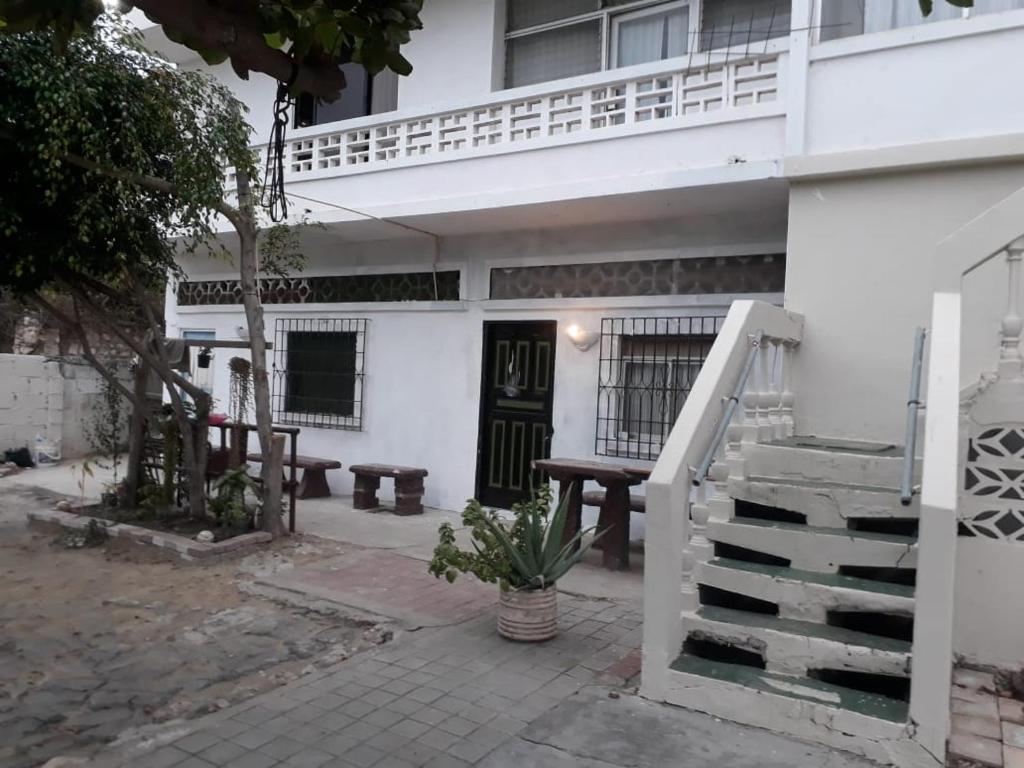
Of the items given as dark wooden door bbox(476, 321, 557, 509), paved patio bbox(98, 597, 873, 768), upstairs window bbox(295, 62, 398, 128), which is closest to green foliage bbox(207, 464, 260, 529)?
dark wooden door bbox(476, 321, 557, 509)

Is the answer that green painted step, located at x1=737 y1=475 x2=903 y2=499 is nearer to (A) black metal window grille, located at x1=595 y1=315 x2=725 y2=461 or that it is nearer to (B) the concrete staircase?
(B) the concrete staircase

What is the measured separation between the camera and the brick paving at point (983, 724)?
333 centimetres

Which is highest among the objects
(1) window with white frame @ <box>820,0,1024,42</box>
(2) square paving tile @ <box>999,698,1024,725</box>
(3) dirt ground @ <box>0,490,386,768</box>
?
(1) window with white frame @ <box>820,0,1024,42</box>

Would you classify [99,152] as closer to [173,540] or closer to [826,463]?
[173,540]

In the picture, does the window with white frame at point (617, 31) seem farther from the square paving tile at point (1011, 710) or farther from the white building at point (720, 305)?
the square paving tile at point (1011, 710)

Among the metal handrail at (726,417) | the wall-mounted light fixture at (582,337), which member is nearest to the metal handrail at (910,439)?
the metal handrail at (726,417)

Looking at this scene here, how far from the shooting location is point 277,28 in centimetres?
241

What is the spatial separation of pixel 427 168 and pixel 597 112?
179cm

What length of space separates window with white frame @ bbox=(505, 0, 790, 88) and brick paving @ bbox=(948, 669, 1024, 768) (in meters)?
5.64

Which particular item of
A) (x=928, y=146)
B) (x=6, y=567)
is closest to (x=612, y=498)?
(x=928, y=146)

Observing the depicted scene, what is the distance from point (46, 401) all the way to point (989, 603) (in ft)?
41.7

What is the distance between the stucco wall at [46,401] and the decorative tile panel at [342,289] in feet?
7.01

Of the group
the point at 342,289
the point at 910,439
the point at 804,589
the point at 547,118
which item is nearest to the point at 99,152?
the point at 547,118

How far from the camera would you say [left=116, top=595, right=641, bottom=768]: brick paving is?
133 inches
